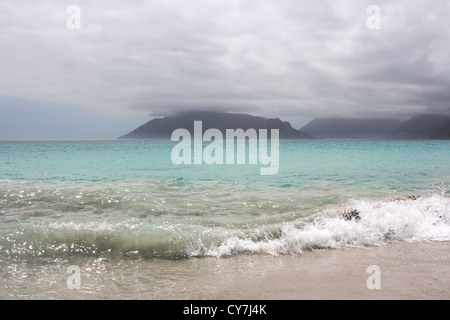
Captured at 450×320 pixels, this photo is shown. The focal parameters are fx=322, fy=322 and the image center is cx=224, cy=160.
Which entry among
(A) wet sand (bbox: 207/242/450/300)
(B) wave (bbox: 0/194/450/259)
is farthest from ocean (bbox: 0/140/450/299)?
(A) wet sand (bbox: 207/242/450/300)

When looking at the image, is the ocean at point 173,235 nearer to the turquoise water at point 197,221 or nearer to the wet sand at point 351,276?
the turquoise water at point 197,221

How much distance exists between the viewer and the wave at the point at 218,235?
20.4ft

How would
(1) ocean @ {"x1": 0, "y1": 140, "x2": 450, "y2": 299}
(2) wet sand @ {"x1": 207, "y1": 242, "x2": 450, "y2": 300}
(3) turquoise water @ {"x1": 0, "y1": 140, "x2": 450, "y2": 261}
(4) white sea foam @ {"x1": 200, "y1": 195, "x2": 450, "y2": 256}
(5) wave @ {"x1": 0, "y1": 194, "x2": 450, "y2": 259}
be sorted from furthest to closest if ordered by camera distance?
(4) white sea foam @ {"x1": 200, "y1": 195, "x2": 450, "y2": 256} → (3) turquoise water @ {"x1": 0, "y1": 140, "x2": 450, "y2": 261} → (5) wave @ {"x1": 0, "y1": 194, "x2": 450, "y2": 259} → (1) ocean @ {"x1": 0, "y1": 140, "x2": 450, "y2": 299} → (2) wet sand @ {"x1": 207, "y1": 242, "x2": 450, "y2": 300}

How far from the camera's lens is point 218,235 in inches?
265

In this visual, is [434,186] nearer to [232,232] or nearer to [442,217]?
[442,217]

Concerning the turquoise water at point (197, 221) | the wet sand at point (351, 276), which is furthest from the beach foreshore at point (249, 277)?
the turquoise water at point (197, 221)

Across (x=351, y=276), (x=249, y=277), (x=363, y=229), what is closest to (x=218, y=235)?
(x=249, y=277)

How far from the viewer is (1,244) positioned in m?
6.27

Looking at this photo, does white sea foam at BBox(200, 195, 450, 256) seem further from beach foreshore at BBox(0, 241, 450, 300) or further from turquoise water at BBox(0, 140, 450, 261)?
beach foreshore at BBox(0, 241, 450, 300)

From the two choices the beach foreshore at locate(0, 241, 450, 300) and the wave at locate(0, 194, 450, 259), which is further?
the wave at locate(0, 194, 450, 259)

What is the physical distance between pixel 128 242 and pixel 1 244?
243 centimetres

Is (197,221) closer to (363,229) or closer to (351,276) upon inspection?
(363,229)

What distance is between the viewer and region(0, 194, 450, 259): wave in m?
6.20
